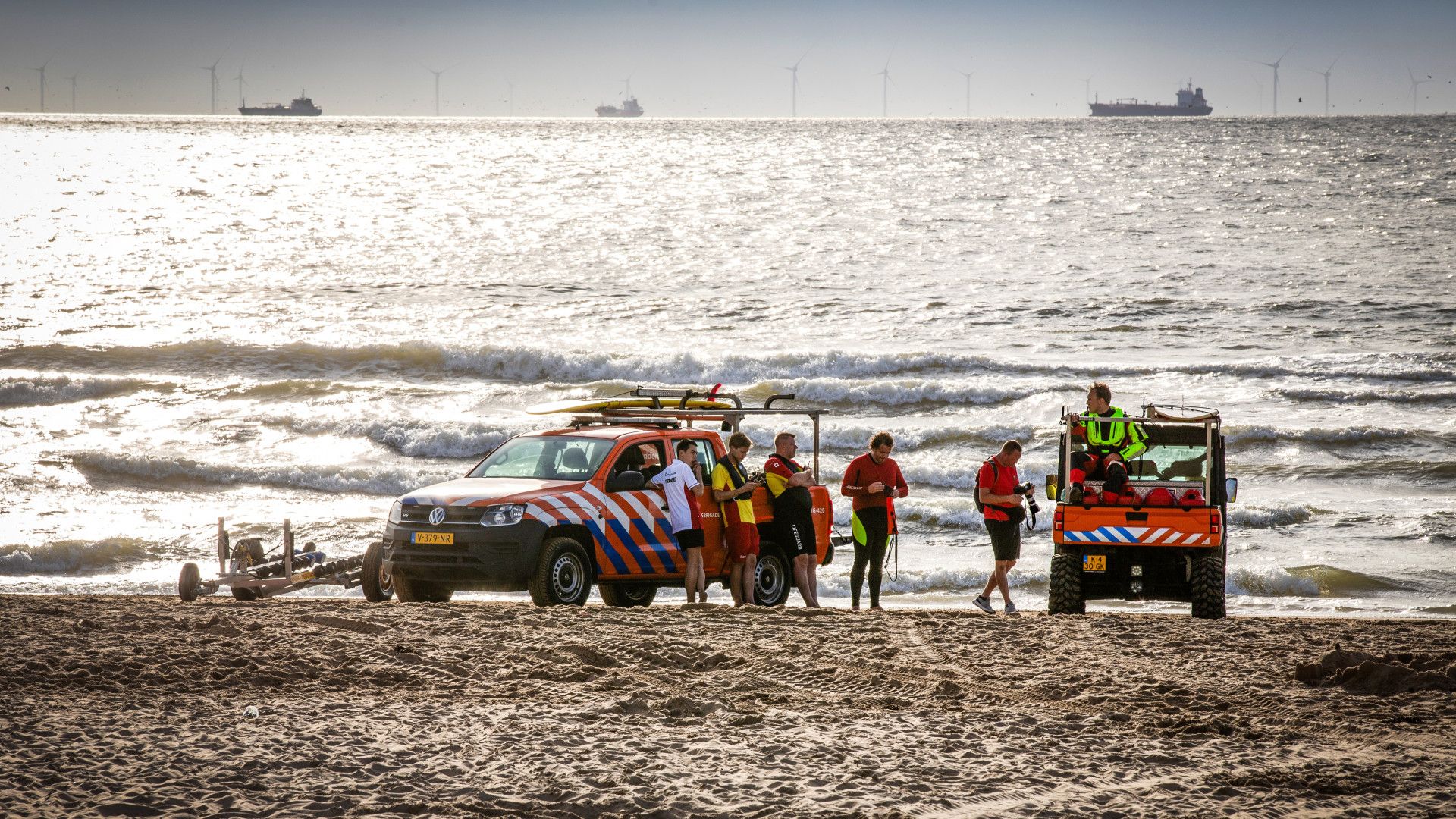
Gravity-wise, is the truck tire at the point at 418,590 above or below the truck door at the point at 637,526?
below

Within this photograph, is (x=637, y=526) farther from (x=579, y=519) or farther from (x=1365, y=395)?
(x=1365, y=395)

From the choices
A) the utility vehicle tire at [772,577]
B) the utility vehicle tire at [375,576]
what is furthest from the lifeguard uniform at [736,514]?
the utility vehicle tire at [375,576]

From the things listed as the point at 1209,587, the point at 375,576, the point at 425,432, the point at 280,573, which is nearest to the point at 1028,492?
the point at 1209,587

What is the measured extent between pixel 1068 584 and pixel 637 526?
12.0ft

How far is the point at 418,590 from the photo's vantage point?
12023 millimetres

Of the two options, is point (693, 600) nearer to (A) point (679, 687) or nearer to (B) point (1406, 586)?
(A) point (679, 687)

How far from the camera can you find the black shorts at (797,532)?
1228 cm

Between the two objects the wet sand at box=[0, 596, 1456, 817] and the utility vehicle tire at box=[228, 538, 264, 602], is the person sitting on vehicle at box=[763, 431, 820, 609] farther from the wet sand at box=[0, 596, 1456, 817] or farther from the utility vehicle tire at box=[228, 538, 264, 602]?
the utility vehicle tire at box=[228, 538, 264, 602]

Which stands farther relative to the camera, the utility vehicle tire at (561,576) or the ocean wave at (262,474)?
the ocean wave at (262,474)

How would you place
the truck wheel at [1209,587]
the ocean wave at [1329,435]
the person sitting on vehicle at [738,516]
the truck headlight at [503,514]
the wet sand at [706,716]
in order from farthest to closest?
the ocean wave at [1329,435], the person sitting on vehicle at [738,516], the truck wheel at [1209,587], the truck headlight at [503,514], the wet sand at [706,716]

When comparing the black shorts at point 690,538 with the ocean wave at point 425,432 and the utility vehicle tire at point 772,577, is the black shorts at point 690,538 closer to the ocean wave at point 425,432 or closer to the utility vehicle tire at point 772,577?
the utility vehicle tire at point 772,577

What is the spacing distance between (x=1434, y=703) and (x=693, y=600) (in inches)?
239

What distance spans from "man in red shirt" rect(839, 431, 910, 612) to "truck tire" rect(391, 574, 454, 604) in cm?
345

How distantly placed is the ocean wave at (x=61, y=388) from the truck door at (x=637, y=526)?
66.9 ft
